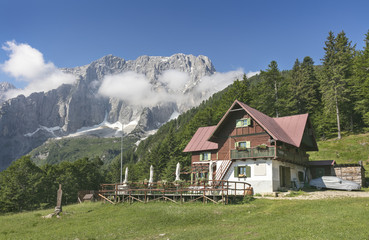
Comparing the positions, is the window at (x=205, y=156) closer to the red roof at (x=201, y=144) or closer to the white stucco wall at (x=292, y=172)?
the red roof at (x=201, y=144)

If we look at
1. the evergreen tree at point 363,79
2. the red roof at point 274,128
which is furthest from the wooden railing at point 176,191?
the evergreen tree at point 363,79

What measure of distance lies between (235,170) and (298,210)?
1490 centimetres

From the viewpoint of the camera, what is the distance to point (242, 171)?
32.5 metres

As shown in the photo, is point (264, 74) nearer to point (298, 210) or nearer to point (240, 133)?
point (240, 133)

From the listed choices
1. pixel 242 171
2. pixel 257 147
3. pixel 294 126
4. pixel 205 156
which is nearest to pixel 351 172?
pixel 294 126

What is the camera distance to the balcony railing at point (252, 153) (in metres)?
30.3

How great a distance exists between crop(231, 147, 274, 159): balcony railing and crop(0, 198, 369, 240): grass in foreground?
7.45 meters

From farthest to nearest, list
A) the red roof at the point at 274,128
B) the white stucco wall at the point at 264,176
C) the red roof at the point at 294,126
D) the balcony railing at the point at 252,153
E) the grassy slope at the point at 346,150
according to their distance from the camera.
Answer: the grassy slope at the point at 346,150 → the red roof at the point at 294,126 → the red roof at the point at 274,128 → the balcony railing at the point at 252,153 → the white stucco wall at the point at 264,176

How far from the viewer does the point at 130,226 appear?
18.3m

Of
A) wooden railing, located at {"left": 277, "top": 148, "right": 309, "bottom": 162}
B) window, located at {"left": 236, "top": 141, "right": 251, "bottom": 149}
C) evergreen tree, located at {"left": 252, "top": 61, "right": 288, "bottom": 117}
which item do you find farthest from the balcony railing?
evergreen tree, located at {"left": 252, "top": 61, "right": 288, "bottom": 117}

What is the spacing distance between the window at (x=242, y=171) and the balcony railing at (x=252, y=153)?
1.24m

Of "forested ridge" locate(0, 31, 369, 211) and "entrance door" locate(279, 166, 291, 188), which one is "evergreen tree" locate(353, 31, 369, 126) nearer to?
"forested ridge" locate(0, 31, 369, 211)

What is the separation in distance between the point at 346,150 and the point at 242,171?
2345 centimetres

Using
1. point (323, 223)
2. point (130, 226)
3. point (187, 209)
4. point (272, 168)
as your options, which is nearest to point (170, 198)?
point (187, 209)
